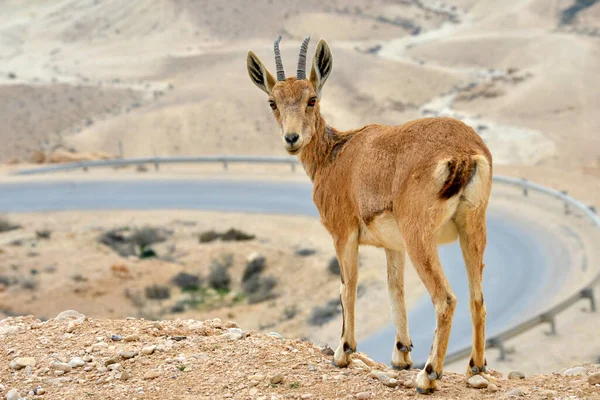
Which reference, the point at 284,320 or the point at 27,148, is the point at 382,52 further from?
the point at 284,320

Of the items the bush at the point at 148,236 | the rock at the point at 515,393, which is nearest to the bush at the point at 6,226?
the bush at the point at 148,236

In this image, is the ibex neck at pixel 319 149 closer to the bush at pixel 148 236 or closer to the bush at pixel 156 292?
the bush at pixel 156 292

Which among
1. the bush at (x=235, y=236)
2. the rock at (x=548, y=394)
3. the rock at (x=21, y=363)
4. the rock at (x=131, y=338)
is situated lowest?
the bush at (x=235, y=236)

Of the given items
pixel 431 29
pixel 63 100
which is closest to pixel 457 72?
pixel 431 29

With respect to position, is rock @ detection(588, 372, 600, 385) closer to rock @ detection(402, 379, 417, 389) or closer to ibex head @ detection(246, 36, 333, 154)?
rock @ detection(402, 379, 417, 389)

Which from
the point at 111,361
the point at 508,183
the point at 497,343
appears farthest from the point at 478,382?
the point at 508,183

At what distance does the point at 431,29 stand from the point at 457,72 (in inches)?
858

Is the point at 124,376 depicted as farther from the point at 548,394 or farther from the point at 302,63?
the point at 548,394

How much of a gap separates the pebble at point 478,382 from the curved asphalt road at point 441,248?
9.15 metres

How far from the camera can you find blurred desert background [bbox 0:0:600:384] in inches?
920

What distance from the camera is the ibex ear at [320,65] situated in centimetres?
889

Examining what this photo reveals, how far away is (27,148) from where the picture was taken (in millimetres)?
50031

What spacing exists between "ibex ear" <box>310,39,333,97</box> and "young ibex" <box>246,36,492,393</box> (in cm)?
1

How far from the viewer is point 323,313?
21.2 m
